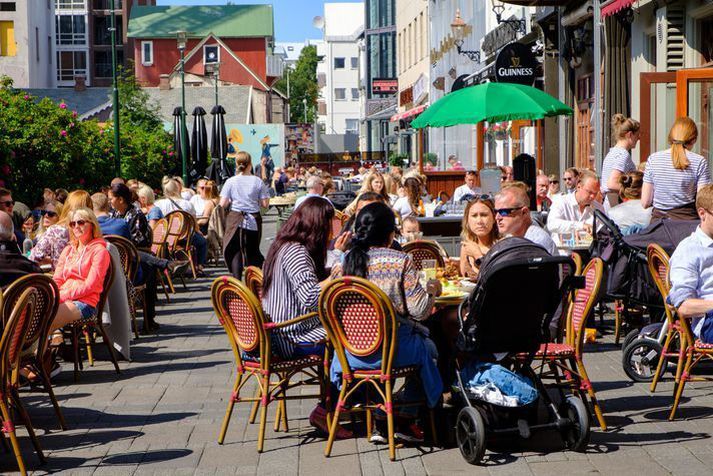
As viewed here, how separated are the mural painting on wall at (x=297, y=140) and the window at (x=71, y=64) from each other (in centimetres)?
2057

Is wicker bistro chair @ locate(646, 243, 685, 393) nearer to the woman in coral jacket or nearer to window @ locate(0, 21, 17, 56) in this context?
the woman in coral jacket

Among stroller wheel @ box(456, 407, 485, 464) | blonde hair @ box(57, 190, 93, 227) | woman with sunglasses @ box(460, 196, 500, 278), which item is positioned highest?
blonde hair @ box(57, 190, 93, 227)

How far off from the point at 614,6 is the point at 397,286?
1192 centimetres

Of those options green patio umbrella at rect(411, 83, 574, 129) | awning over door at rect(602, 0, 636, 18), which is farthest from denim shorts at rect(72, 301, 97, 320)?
awning over door at rect(602, 0, 636, 18)

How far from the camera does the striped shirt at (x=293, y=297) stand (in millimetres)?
7453

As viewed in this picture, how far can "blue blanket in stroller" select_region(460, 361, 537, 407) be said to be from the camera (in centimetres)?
678

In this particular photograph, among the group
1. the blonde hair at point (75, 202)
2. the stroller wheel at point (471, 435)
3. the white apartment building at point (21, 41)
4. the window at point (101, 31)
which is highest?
the window at point (101, 31)

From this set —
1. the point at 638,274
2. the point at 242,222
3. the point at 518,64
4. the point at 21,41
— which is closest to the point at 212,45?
the point at 21,41

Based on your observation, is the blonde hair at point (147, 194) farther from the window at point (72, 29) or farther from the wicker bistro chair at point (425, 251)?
the window at point (72, 29)

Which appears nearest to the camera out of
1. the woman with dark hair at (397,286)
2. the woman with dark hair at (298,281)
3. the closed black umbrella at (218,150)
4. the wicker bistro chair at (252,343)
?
the woman with dark hair at (397,286)

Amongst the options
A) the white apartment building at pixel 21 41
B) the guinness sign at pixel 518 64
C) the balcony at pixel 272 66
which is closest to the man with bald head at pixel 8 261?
the guinness sign at pixel 518 64

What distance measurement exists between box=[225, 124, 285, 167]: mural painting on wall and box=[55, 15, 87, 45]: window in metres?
43.3

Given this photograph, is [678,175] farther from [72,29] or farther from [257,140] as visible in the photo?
[72,29]

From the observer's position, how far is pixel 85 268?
9.98 metres
